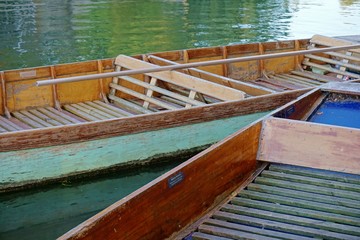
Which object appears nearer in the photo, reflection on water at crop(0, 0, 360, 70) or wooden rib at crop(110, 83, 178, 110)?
wooden rib at crop(110, 83, 178, 110)

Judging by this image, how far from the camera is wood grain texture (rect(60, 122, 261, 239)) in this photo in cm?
409

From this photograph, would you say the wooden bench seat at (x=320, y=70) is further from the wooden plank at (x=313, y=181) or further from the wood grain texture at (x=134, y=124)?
the wooden plank at (x=313, y=181)

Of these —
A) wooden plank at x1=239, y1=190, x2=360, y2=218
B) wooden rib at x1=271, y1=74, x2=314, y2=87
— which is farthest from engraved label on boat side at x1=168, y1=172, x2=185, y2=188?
wooden rib at x1=271, y1=74, x2=314, y2=87

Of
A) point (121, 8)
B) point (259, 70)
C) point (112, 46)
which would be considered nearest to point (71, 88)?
point (259, 70)

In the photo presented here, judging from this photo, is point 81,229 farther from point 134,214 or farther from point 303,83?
point 303,83

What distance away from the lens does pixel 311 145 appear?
5.62m

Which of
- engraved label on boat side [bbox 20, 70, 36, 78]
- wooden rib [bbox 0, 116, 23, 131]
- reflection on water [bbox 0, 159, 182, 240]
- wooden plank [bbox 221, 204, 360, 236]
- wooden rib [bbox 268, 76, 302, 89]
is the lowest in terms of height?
reflection on water [bbox 0, 159, 182, 240]

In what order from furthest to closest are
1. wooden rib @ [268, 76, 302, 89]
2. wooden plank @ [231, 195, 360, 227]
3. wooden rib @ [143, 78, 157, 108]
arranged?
wooden rib @ [268, 76, 302, 89], wooden rib @ [143, 78, 157, 108], wooden plank @ [231, 195, 360, 227]

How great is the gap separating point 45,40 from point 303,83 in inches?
497

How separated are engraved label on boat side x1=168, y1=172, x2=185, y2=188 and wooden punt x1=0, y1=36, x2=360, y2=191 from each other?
8.45 feet

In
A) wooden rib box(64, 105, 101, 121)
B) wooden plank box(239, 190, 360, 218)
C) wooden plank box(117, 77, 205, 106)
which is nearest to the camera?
wooden plank box(239, 190, 360, 218)

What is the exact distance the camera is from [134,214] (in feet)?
14.1

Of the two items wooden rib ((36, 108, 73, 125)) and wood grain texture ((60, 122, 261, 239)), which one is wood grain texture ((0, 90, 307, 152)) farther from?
wood grain texture ((60, 122, 261, 239))

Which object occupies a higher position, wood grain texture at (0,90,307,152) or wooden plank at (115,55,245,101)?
wooden plank at (115,55,245,101)
